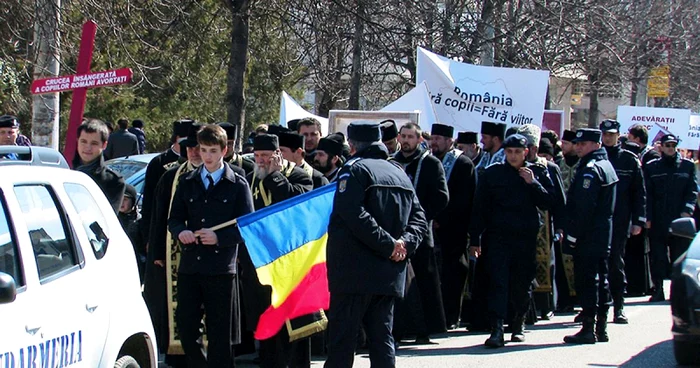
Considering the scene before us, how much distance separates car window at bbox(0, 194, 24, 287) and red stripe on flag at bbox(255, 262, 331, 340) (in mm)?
2934

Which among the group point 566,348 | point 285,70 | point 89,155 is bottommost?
point 566,348

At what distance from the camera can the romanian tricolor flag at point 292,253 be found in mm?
7223

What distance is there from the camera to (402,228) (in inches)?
270

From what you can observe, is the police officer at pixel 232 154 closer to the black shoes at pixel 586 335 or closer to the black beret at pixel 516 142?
the black beret at pixel 516 142

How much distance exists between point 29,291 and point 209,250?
2.41 metres

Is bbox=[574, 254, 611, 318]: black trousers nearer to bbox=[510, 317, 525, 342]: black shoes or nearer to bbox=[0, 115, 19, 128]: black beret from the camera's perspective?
bbox=[510, 317, 525, 342]: black shoes

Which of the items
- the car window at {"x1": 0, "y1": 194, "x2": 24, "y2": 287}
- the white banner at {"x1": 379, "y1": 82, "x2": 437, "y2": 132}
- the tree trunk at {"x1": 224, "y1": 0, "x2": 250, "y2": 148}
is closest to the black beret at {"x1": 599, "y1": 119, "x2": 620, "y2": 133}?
the white banner at {"x1": 379, "y1": 82, "x2": 437, "y2": 132}

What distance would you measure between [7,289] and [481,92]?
34.1 ft

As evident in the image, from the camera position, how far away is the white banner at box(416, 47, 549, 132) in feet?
45.8

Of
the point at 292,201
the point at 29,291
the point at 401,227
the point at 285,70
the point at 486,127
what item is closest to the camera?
the point at 29,291

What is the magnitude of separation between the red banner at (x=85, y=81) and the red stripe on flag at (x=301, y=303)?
10.6 feet

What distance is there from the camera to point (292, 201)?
739 cm

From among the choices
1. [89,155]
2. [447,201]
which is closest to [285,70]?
[447,201]

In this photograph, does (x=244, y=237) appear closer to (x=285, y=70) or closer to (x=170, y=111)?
(x=285, y=70)
